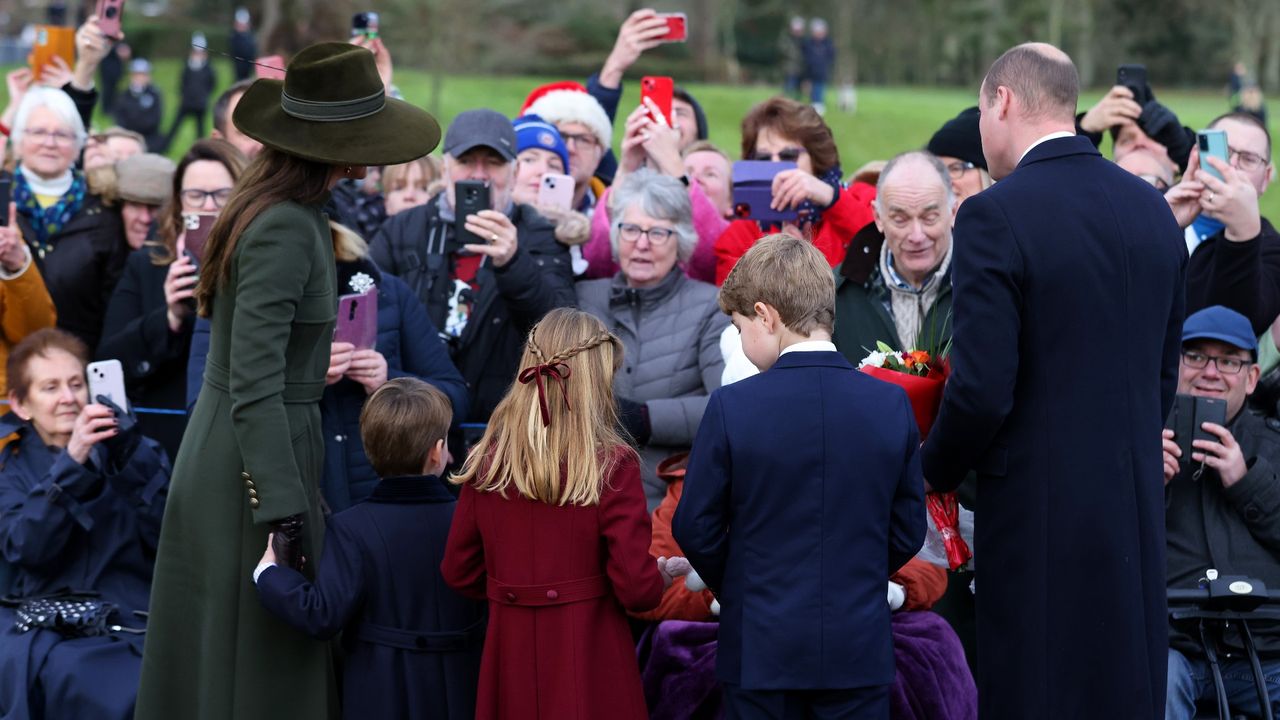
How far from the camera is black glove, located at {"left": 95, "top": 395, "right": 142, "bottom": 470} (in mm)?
5090

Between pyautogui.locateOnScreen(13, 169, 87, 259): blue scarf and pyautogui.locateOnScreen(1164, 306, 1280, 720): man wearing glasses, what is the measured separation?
4.77 metres

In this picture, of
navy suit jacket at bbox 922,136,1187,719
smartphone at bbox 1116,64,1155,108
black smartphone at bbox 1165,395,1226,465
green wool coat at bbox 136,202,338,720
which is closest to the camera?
navy suit jacket at bbox 922,136,1187,719

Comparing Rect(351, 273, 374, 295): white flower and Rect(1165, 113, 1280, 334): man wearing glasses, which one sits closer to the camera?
Rect(351, 273, 374, 295): white flower

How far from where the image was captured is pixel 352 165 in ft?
13.2

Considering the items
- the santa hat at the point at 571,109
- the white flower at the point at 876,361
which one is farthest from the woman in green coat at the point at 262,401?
the santa hat at the point at 571,109

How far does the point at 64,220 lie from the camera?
21.2ft

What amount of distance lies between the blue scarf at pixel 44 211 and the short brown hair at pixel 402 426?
2906 mm

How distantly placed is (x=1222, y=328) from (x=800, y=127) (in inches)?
76.0

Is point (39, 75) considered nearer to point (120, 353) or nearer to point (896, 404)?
point (120, 353)

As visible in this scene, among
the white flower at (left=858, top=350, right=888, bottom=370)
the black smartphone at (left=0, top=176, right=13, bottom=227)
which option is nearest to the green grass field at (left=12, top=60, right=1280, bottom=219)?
the black smartphone at (left=0, top=176, right=13, bottom=227)

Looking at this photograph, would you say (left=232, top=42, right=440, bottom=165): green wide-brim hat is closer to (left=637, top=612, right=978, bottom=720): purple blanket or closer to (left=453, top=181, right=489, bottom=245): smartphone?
(left=453, top=181, right=489, bottom=245): smartphone

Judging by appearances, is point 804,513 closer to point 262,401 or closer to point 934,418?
point 934,418

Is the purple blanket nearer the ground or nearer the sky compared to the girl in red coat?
nearer the ground

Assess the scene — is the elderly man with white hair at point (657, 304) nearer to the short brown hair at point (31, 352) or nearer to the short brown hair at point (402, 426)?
the short brown hair at point (402, 426)
